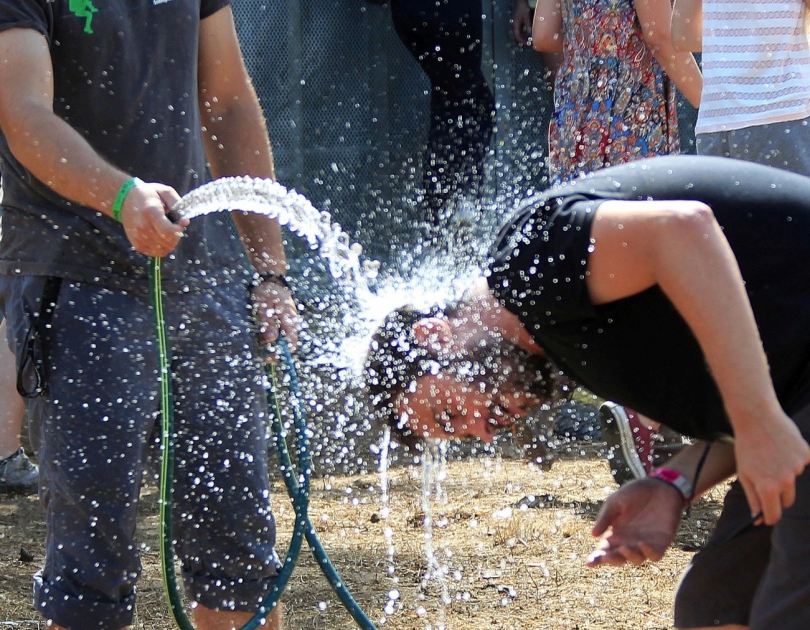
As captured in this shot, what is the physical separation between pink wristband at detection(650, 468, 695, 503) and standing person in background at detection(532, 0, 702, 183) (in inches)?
98.0

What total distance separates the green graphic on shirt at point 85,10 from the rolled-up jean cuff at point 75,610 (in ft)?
4.15

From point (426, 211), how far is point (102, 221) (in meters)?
4.53

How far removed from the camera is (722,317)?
6.66ft

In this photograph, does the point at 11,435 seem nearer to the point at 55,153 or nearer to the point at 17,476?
the point at 17,476

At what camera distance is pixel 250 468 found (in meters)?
2.94

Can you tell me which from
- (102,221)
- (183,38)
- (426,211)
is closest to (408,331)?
(102,221)

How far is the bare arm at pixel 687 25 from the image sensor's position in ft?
13.9

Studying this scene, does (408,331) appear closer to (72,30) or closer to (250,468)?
(250,468)

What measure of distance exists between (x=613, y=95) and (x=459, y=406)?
103 inches

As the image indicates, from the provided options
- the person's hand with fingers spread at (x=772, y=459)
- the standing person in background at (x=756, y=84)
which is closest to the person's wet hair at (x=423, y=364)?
the person's hand with fingers spread at (x=772, y=459)

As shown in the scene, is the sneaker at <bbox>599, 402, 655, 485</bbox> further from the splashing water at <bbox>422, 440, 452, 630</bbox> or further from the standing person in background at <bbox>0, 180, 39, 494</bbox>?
the standing person in background at <bbox>0, 180, 39, 494</bbox>

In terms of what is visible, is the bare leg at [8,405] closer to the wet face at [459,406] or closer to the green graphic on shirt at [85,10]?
the green graphic on shirt at [85,10]

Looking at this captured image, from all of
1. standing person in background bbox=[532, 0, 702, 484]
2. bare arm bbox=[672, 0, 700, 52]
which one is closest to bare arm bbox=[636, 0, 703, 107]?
standing person in background bbox=[532, 0, 702, 484]

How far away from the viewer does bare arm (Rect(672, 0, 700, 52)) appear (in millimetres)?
4242
